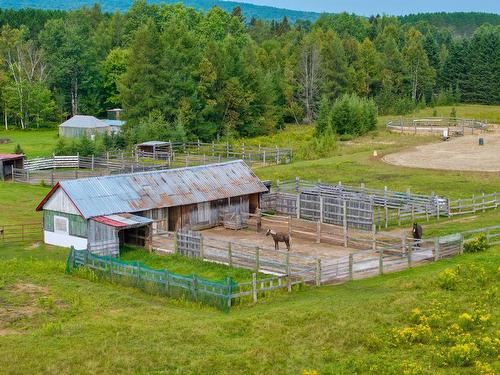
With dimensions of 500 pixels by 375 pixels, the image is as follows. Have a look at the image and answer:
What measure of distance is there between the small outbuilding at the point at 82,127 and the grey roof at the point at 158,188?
41.0 m

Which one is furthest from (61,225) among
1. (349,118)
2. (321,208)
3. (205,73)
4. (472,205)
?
(349,118)

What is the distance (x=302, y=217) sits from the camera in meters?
42.2

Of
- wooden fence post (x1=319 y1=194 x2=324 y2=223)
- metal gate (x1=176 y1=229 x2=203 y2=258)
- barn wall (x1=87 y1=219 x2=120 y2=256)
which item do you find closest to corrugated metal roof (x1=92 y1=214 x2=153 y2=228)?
barn wall (x1=87 y1=219 x2=120 y2=256)

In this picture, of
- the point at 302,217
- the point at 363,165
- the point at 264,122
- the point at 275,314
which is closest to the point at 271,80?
the point at 264,122

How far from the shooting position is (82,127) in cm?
8231

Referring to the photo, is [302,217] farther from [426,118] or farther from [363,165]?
[426,118]

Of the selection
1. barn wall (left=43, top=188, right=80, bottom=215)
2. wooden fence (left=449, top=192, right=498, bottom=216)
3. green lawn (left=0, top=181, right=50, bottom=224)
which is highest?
barn wall (left=43, top=188, right=80, bottom=215)

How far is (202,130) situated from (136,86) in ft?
26.0

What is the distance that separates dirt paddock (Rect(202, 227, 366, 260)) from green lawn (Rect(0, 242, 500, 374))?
5358 mm

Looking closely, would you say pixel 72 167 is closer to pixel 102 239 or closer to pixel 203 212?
pixel 203 212

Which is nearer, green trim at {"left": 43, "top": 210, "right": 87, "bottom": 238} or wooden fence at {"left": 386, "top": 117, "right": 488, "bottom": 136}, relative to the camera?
green trim at {"left": 43, "top": 210, "right": 87, "bottom": 238}

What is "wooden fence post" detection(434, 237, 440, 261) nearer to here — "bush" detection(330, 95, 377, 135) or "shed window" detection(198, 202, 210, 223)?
"shed window" detection(198, 202, 210, 223)

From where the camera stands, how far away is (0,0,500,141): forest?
8031cm

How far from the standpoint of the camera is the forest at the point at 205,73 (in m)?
80.3
